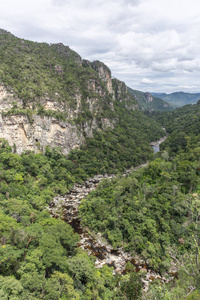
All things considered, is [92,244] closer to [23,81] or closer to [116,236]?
[116,236]

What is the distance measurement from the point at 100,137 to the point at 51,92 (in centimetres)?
2955

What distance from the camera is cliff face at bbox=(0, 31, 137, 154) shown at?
48844mm

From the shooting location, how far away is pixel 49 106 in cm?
5981

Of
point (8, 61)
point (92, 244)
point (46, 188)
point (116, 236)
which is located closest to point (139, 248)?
point (116, 236)

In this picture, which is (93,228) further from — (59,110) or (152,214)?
(59,110)

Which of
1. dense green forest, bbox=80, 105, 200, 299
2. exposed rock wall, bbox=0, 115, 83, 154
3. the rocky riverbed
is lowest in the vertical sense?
the rocky riverbed

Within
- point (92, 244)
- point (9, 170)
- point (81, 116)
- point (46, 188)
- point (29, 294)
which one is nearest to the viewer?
point (29, 294)

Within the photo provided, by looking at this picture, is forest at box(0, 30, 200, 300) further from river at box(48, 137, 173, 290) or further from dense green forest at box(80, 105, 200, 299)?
river at box(48, 137, 173, 290)

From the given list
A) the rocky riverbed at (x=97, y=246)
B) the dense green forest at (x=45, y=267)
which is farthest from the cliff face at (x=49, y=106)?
the dense green forest at (x=45, y=267)

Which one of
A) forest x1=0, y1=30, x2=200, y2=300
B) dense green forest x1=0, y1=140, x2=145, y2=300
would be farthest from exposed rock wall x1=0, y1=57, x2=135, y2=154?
dense green forest x1=0, y1=140, x2=145, y2=300

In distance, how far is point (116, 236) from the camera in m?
30.8

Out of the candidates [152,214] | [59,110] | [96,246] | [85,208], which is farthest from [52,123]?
[152,214]

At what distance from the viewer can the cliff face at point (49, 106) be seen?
160 ft

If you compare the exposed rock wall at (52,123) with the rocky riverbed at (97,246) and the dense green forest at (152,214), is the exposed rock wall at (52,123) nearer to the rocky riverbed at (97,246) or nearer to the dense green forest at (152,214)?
the rocky riverbed at (97,246)
